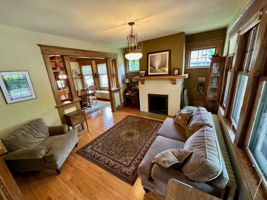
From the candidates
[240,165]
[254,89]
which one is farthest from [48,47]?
[240,165]

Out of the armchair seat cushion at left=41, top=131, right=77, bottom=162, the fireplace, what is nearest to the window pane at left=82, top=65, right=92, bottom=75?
the fireplace

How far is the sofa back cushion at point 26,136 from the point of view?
1695 millimetres

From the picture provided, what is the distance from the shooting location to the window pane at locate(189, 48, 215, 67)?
3334 mm

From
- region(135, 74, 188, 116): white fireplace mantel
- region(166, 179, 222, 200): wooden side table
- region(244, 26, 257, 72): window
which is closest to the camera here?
region(166, 179, 222, 200): wooden side table

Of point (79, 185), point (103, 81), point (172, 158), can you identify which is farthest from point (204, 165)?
point (103, 81)

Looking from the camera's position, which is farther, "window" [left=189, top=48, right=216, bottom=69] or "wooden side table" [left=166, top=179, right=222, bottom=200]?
"window" [left=189, top=48, right=216, bottom=69]

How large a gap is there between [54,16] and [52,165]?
2437 mm

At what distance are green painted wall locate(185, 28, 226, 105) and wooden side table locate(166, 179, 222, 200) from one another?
11.3 feet

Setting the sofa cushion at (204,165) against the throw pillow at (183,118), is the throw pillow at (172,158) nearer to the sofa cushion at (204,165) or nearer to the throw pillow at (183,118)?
the sofa cushion at (204,165)

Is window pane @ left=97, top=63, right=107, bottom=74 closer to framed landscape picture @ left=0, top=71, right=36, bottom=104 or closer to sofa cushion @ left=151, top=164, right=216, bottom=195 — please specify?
framed landscape picture @ left=0, top=71, right=36, bottom=104

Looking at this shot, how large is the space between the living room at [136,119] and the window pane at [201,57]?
3cm

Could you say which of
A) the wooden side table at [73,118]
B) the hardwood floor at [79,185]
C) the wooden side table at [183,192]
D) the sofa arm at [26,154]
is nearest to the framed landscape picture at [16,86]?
the wooden side table at [73,118]

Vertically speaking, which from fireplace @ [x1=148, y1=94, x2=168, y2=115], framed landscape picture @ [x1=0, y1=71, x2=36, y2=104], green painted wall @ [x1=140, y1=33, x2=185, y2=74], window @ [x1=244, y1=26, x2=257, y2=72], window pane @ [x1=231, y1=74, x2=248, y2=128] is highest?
green painted wall @ [x1=140, y1=33, x2=185, y2=74]

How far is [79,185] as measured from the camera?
62.7 inches
